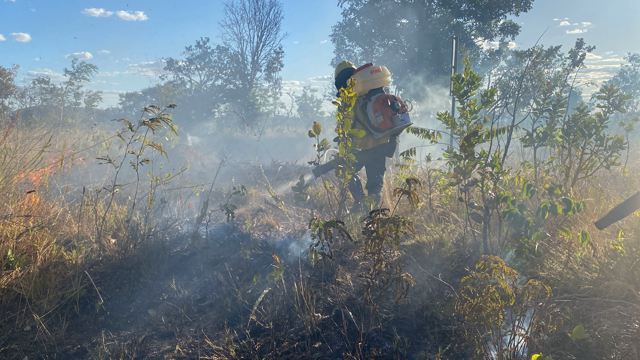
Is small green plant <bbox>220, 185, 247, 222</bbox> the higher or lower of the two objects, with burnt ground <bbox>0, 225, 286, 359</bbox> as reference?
higher

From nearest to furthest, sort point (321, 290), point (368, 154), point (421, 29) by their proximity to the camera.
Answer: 1. point (321, 290)
2. point (368, 154)
3. point (421, 29)

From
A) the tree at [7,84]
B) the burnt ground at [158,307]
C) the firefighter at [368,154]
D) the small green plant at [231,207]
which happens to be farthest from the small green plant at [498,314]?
the tree at [7,84]

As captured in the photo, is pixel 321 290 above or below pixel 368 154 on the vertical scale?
below

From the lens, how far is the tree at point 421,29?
12.2 meters

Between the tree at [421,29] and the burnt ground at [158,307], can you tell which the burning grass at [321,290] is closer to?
the burnt ground at [158,307]

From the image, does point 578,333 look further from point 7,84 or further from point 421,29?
point 421,29

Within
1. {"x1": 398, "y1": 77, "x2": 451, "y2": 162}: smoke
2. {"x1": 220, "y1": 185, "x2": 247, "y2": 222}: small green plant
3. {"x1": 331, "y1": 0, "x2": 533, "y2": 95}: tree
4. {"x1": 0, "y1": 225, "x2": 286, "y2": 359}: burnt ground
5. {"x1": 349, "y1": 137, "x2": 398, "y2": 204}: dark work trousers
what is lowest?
{"x1": 0, "y1": 225, "x2": 286, "y2": 359}: burnt ground

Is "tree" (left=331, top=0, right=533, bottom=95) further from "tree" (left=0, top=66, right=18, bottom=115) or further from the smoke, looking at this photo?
"tree" (left=0, top=66, right=18, bottom=115)

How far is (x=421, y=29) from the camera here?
509 inches

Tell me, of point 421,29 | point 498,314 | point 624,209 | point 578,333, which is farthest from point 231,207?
point 421,29

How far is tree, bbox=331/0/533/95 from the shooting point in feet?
40.1

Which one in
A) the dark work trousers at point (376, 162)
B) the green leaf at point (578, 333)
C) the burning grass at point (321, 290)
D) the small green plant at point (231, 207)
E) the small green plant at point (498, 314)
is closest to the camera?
the small green plant at point (498, 314)

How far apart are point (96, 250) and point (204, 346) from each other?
1305 millimetres

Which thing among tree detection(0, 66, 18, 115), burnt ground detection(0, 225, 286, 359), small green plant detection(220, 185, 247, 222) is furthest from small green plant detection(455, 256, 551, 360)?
tree detection(0, 66, 18, 115)
